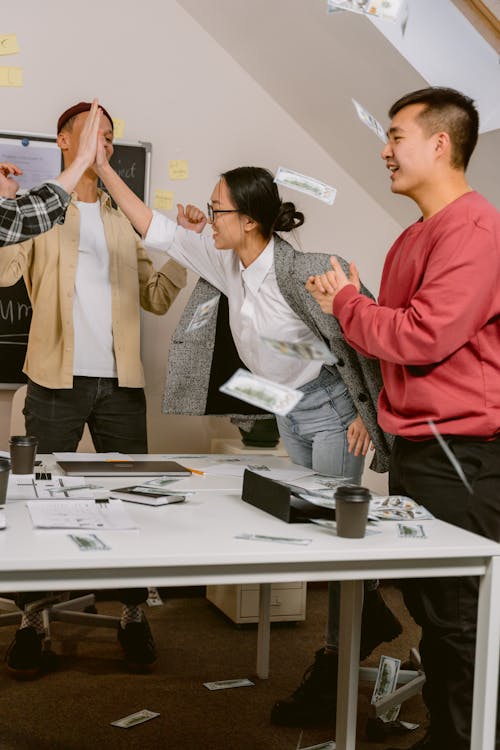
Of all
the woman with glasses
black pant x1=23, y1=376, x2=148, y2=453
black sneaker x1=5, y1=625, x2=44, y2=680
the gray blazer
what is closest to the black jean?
black pant x1=23, y1=376, x2=148, y2=453

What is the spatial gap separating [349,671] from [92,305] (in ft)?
4.89

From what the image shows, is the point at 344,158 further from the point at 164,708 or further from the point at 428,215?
the point at 164,708

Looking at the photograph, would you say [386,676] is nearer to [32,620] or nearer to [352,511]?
[352,511]

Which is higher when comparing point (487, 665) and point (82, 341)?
point (82, 341)

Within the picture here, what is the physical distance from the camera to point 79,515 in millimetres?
1526

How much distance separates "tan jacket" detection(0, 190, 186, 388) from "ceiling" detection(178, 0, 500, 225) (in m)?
0.99

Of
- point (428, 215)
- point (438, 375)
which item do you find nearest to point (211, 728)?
point (438, 375)

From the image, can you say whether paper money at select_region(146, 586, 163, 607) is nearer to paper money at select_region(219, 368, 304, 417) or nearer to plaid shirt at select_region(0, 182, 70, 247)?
plaid shirt at select_region(0, 182, 70, 247)

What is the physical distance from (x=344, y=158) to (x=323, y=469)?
6.17 ft

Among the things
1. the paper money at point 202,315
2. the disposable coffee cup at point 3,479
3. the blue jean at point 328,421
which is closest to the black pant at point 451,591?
the blue jean at point 328,421

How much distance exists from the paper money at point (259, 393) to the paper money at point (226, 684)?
4.42 ft

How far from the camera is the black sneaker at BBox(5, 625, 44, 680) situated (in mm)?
2582

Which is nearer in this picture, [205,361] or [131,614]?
[205,361]

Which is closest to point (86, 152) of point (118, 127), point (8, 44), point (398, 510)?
point (118, 127)
